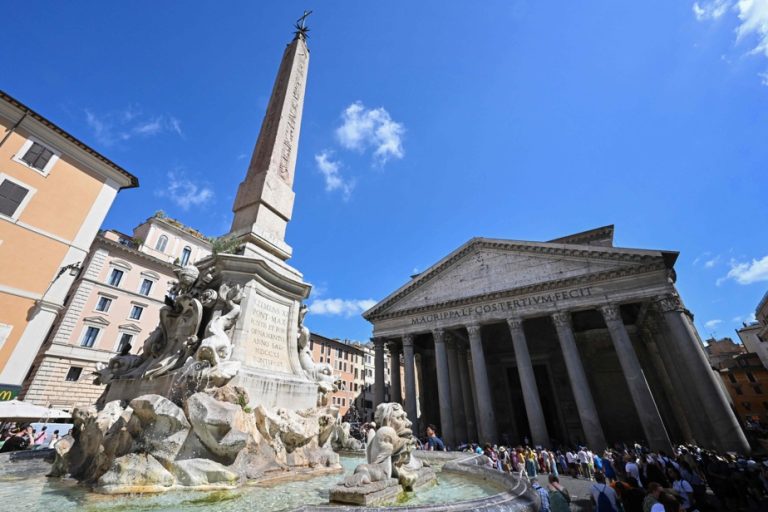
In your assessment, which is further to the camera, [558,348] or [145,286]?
[145,286]

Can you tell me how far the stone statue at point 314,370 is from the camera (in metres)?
5.10

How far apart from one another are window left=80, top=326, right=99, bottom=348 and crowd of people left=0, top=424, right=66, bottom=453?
22.7 feet

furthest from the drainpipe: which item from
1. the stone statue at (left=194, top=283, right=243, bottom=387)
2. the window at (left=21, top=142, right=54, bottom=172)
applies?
the stone statue at (left=194, top=283, right=243, bottom=387)

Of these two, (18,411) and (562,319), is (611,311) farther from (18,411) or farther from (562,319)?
(18,411)

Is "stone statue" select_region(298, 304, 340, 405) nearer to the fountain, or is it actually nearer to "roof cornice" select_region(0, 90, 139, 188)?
the fountain

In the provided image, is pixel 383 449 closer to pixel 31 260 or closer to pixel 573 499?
pixel 573 499

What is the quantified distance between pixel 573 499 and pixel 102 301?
87.4 ft

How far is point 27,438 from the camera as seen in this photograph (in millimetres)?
9516

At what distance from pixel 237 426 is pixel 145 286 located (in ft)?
83.2

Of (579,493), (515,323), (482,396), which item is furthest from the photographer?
(515,323)

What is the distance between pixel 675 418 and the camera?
63.3ft

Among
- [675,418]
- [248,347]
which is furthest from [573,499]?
[675,418]

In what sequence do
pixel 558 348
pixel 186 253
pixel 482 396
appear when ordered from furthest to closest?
pixel 186 253
pixel 558 348
pixel 482 396

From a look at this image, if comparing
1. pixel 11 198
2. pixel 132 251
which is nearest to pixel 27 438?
pixel 11 198
